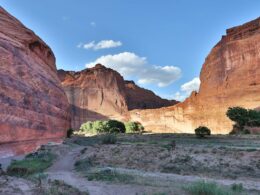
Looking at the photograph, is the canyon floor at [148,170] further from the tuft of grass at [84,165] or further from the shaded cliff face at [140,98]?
the shaded cliff face at [140,98]

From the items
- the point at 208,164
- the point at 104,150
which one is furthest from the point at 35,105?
the point at 104,150

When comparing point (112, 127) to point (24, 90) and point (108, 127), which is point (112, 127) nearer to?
point (108, 127)

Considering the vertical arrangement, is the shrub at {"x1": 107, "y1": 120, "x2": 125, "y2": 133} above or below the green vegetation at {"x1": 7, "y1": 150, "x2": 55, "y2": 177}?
→ above

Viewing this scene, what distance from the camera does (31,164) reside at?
726 inches

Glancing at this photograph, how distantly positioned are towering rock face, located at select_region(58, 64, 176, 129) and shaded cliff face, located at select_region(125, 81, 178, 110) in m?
4.11

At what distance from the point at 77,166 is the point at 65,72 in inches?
3380

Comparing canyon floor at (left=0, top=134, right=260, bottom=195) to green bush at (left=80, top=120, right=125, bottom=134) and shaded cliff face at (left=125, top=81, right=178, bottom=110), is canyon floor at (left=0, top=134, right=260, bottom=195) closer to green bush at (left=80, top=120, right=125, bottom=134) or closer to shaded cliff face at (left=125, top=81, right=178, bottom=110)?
green bush at (left=80, top=120, right=125, bottom=134)

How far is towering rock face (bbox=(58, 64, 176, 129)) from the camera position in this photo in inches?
3696

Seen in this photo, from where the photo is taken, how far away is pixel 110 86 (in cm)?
9744

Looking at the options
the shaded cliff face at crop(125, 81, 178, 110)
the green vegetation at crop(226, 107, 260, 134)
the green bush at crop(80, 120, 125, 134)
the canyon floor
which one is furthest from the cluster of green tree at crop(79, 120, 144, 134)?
the canyon floor

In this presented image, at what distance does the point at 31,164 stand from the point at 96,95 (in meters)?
77.2

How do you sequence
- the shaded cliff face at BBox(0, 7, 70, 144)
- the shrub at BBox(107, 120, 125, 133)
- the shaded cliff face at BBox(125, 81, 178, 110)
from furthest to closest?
1. the shaded cliff face at BBox(125, 81, 178, 110)
2. the shrub at BBox(107, 120, 125, 133)
3. the shaded cliff face at BBox(0, 7, 70, 144)

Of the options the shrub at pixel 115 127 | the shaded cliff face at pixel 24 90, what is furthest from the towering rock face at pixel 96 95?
the shaded cliff face at pixel 24 90

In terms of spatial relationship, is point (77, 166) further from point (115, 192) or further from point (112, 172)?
point (115, 192)
